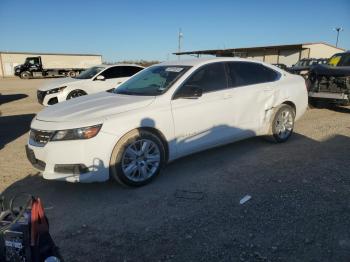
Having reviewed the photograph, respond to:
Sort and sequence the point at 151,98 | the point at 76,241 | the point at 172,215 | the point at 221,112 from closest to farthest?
the point at 76,241
the point at 172,215
the point at 151,98
the point at 221,112

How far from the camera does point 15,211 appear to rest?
7.04 ft

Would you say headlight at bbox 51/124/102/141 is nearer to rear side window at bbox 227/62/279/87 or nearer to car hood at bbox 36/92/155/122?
car hood at bbox 36/92/155/122

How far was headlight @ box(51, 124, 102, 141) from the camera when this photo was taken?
12.9 ft

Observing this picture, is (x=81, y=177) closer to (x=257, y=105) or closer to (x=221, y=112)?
(x=221, y=112)

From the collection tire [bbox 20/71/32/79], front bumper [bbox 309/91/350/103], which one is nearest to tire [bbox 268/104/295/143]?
front bumper [bbox 309/91/350/103]

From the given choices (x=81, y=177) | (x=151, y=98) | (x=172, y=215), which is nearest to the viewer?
(x=172, y=215)

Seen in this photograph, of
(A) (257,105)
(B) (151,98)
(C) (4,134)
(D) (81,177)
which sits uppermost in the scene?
(B) (151,98)

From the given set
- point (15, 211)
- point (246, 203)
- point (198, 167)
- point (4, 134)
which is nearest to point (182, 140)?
point (198, 167)

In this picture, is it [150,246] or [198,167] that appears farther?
[198,167]

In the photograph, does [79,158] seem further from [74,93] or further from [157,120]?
[74,93]

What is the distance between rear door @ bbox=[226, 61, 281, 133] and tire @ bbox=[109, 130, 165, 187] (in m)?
1.59

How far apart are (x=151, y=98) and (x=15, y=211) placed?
8.76 feet

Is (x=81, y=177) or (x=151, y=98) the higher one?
(x=151, y=98)

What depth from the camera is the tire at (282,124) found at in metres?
6.06
